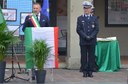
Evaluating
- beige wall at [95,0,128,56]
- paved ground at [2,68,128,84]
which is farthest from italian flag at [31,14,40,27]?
beige wall at [95,0,128,56]

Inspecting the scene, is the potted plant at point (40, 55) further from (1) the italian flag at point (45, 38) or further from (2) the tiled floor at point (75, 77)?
(2) the tiled floor at point (75, 77)

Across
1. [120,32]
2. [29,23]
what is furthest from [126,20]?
[29,23]

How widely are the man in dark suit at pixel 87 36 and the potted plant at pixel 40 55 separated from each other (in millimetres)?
1547

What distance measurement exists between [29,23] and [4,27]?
76cm

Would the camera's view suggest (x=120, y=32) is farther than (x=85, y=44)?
Yes

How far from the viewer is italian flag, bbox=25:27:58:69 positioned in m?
11.3

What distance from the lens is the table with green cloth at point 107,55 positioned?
542 inches

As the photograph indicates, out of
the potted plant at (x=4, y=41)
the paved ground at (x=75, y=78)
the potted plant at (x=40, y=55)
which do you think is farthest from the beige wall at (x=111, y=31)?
the potted plant at (x=4, y=41)

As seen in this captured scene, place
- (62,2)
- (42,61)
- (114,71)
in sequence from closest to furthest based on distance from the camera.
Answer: (42,61)
(114,71)
(62,2)

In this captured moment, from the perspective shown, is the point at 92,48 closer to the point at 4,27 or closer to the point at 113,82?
the point at 113,82

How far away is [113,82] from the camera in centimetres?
1172

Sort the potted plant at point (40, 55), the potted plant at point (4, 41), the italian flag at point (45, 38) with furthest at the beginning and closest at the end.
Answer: the italian flag at point (45, 38) → the potted plant at point (4, 41) → the potted plant at point (40, 55)

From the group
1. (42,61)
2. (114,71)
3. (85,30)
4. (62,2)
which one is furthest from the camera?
(62,2)

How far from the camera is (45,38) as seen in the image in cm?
1133
